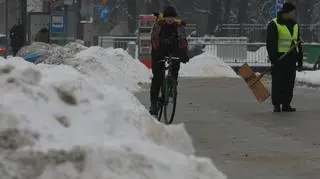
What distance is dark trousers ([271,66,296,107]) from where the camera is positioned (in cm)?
1289

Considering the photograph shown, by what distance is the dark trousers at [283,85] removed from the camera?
12.9m

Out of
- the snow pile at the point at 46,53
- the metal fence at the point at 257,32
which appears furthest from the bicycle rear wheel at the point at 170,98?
the metal fence at the point at 257,32

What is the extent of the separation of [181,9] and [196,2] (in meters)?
2.49

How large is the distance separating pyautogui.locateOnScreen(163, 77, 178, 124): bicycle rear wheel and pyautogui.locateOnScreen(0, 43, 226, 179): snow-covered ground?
13.7 feet

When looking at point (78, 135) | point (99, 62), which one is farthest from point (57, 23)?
point (78, 135)

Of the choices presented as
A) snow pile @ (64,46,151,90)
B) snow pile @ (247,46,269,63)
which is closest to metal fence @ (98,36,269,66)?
snow pile @ (247,46,269,63)

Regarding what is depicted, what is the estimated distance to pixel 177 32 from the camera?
11.6m

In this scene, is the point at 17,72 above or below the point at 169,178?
above

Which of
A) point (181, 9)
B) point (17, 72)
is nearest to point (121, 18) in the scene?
point (181, 9)

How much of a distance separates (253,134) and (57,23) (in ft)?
55.8

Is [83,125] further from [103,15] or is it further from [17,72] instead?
[103,15]

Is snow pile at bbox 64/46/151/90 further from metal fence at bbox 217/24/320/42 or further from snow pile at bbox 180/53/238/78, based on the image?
metal fence at bbox 217/24/320/42

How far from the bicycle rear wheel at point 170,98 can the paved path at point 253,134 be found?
0.28 meters

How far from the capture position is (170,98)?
38.9ft
